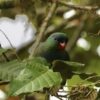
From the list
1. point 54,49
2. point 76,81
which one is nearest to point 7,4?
point 54,49

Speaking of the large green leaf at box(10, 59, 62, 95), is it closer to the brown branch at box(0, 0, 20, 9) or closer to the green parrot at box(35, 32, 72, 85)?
the green parrot at box(35, 32, 72, 85)

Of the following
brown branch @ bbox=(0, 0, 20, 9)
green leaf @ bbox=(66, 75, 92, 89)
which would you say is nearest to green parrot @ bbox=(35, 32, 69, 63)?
brown branch @ bbox=(0, 0, 20, 9)

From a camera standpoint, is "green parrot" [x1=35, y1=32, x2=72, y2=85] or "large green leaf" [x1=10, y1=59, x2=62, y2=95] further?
"green parrot" [x1=35, y1=32, x2=72, y2=85]

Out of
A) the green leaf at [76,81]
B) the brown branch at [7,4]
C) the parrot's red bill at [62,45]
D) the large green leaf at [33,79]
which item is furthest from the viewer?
the parrot's red bill at [62,45]

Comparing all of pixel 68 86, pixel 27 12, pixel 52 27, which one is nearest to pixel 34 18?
pixel 27 12

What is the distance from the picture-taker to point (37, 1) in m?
→ 2.99

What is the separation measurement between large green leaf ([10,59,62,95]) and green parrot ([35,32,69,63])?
1.15 m

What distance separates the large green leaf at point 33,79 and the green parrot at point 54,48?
115 cm

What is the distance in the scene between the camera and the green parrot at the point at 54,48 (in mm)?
2773

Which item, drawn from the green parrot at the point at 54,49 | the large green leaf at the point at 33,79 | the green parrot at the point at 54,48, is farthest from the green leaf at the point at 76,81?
the green parrot at the point at 54,48

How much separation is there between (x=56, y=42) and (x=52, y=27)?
66 centimetres

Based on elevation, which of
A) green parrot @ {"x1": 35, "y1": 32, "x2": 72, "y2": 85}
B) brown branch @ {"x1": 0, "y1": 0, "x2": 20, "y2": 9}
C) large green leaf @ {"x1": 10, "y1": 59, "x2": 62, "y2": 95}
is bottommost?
large green leaf @ {"x1": 10, "y1": 59, "x2": 62, "y2": 95}

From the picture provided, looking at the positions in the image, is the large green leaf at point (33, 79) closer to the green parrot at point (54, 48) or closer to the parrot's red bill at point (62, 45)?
the green parrot at point (54, 48)

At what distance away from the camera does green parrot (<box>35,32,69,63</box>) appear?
109 inches
